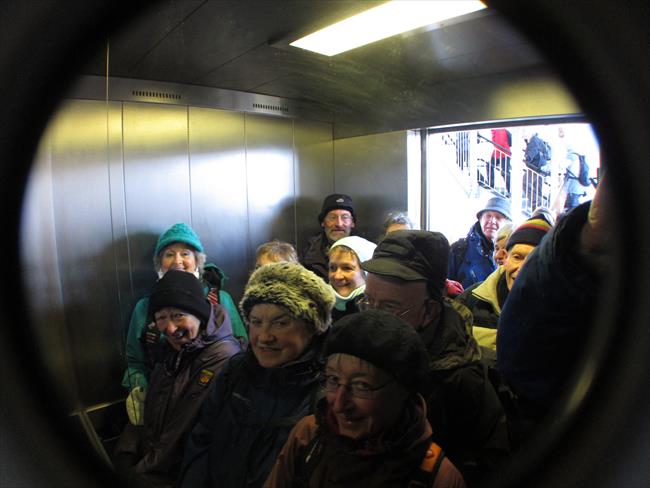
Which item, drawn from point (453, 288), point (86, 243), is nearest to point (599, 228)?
point (453, 288)

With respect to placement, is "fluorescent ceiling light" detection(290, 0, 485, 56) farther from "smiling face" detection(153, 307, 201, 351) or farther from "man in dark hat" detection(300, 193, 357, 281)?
"smiling face" detection(153, 307, 201, 351)

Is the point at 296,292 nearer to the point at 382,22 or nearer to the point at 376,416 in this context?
the point at 376,416

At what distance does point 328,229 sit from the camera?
0.55 meters

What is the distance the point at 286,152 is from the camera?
551mm

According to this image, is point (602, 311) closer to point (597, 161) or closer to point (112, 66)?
point (597, 161)

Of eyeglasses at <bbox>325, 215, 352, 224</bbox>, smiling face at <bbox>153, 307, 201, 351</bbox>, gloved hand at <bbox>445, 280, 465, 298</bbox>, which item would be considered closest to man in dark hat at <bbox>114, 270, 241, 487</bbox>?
smiling face at <bbox>153, 307, 201, 351</bbox>

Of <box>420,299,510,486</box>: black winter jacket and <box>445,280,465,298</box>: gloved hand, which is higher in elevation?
<box>445,280,465,298</box>: gloved hand

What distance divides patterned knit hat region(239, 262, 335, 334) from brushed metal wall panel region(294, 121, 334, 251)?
0.07 meters

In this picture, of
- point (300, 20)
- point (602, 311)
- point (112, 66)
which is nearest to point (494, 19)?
point (300, 20)

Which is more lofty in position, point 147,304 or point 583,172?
point 583,172

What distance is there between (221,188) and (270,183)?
0.23 feet

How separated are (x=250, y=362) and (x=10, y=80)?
1.51ft

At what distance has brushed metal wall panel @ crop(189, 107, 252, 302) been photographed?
21.2 inches

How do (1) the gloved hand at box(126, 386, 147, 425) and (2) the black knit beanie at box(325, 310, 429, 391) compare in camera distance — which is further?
(1) the gloved hand at box(126, 386, 147, 425)
